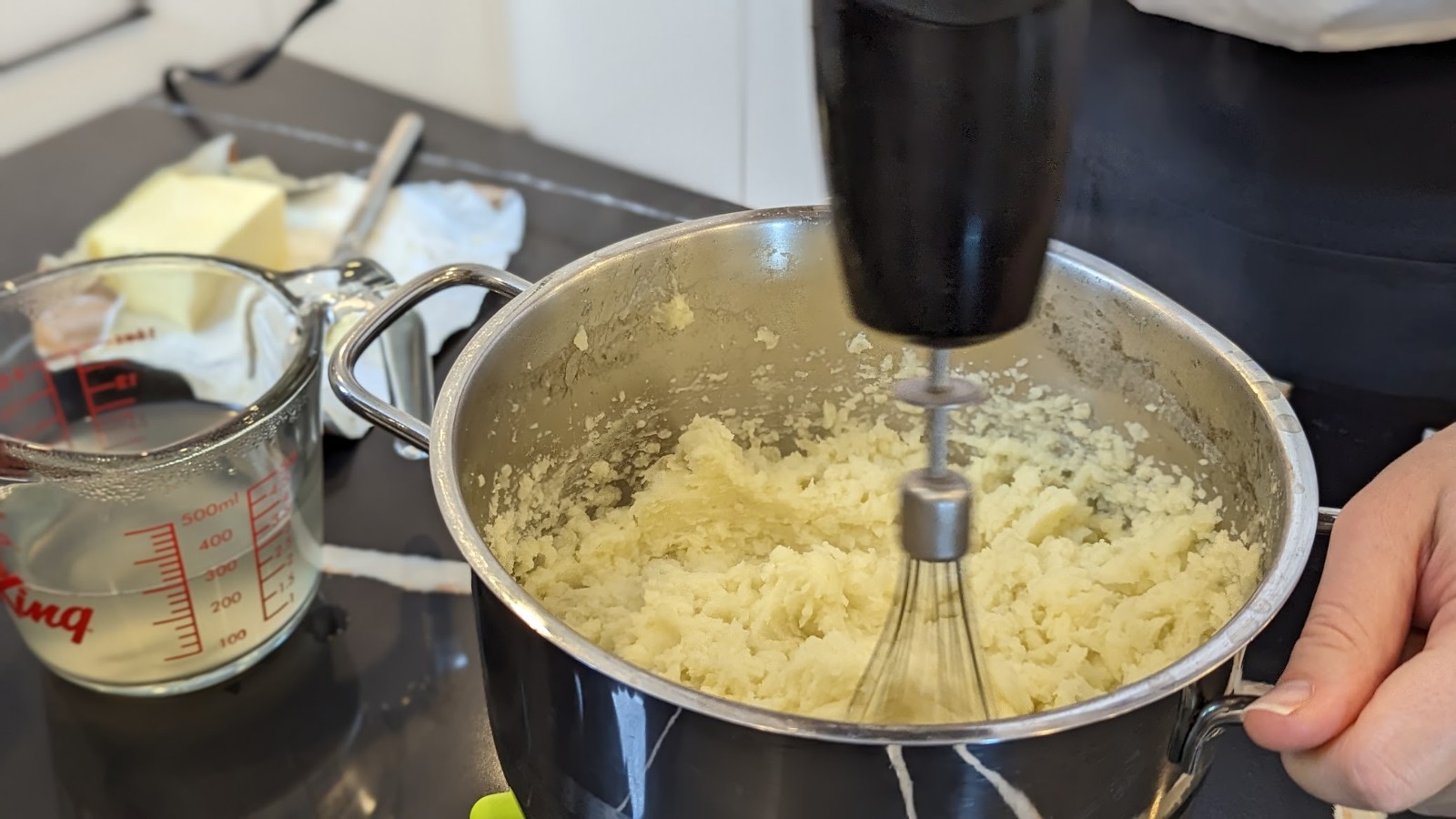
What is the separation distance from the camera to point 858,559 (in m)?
0.58

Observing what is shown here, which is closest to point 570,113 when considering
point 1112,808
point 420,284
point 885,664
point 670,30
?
point 670,30

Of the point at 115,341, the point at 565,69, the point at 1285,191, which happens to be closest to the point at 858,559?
the point at 1285,191

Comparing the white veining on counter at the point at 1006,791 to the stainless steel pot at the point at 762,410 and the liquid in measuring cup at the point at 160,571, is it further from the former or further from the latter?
the liquid in measuring cup at the point at 160,571

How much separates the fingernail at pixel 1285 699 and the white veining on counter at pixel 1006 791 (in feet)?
0.25

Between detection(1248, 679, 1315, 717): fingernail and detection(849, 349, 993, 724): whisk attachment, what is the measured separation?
10 cm

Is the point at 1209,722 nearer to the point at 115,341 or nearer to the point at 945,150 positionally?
the point at 945,150

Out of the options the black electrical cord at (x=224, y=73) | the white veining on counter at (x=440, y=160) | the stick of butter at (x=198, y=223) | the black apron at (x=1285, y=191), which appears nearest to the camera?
the black apron at (x=1285, y=191)

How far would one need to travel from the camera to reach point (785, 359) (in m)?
0.64

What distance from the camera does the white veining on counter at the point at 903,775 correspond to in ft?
1.09

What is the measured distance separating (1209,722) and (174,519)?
0.47m

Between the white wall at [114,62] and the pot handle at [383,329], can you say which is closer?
the pot handle at [383,329]

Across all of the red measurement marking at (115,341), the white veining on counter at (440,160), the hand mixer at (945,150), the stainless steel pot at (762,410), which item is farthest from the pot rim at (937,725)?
the white veining on counter at (440,160)

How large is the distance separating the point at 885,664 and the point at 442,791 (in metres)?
0.23

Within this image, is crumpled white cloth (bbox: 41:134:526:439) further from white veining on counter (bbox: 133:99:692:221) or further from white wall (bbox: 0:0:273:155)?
white wall (bbox: 0:0:273:155)
